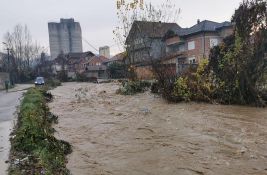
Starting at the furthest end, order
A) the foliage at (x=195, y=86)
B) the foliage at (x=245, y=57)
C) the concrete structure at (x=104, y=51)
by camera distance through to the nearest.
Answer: the concrete structure at (x=104, y=51)
the foliage at (x=195, y=86)
the foliage at (x=245, y=57)

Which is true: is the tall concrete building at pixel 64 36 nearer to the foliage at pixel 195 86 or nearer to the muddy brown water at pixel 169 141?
the foliage at pixel 195 86

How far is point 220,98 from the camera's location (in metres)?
18.9

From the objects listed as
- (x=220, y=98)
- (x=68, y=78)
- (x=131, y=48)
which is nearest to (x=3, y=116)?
(x=220, y=98)

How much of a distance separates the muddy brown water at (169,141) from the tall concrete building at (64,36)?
9903 cm

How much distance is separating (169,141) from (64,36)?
354 feet

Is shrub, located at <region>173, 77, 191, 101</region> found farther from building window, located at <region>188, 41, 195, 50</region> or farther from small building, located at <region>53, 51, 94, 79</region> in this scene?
small building, located at <region>53, 51, 94, 79</region>

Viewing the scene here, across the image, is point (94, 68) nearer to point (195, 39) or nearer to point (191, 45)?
point (191, 45)

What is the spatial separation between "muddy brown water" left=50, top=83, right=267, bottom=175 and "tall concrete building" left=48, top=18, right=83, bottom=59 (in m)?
99.0

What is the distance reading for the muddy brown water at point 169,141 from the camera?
8039 mm

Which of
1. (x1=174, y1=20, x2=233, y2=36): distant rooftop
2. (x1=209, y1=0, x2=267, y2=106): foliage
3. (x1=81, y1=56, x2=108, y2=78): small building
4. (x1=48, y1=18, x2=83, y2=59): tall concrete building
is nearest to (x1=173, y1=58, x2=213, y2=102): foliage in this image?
(x1=209, y1=0, x2=267, y2=106): foliage

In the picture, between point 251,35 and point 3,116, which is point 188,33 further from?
point 3,116

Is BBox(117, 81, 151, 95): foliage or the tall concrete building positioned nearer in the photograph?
BBox(117, 81, 151, 95): foliage

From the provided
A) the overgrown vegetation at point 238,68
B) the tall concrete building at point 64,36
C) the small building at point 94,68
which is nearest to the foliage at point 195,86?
the overgrown vegetation at point 238,68

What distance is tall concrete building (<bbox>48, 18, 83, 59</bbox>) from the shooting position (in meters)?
113
